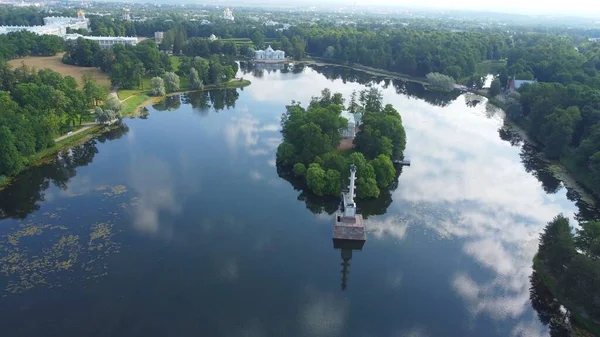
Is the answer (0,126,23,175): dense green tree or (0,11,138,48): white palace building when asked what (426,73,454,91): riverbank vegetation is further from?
Answer: (0,126,23,175): dense green tree

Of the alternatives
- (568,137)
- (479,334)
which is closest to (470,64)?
(568,137)

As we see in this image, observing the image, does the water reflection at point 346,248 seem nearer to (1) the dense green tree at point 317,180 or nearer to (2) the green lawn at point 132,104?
Result: (1) the dense green tree at point 317,180

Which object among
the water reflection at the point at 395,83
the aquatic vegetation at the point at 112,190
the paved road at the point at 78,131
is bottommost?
the water reflection at the point at 395,83

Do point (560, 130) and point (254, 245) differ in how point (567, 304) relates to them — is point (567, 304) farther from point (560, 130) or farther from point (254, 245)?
point (560, 130)

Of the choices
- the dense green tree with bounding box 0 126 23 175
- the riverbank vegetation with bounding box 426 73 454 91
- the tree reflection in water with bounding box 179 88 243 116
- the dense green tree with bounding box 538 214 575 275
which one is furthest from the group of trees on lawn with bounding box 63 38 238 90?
the dense green tree with bounding box 538 214 575 275

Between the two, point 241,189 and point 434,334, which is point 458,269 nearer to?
point 434,334

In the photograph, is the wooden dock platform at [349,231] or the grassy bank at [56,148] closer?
the wooden dock platform at [349,231]

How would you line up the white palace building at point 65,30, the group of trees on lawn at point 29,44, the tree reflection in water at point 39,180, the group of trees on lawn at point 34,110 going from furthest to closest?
the white palace building at point 65,30 < the group of trees on lawn at point 29,44 < the group of trees on lawn at point 34,110 < the tree reflection in water at point 39,180

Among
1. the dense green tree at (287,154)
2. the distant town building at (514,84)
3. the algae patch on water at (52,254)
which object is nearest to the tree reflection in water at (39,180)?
the algae patch on water at (52,254)
